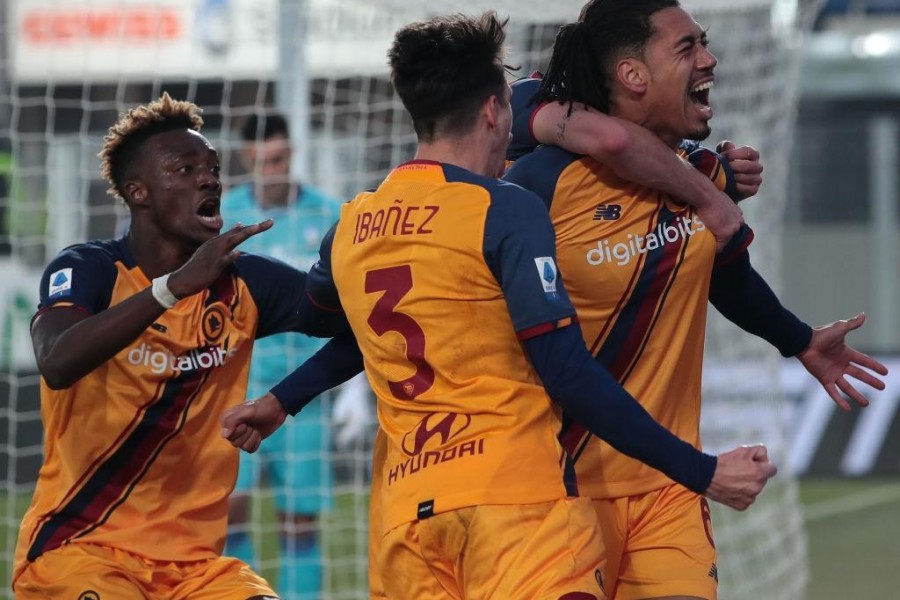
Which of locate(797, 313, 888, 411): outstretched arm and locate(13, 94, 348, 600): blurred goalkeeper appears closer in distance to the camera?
locate(13, 94, 348, 600): blurred goalkeeper

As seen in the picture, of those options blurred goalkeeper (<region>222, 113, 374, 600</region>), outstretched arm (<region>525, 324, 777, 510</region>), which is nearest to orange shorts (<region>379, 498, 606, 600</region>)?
outstretched arm (<region>525, 324, 777, 510</region>)

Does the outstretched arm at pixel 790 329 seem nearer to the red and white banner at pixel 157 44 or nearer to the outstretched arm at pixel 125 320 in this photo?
the outstretched arm at pixel 125 320

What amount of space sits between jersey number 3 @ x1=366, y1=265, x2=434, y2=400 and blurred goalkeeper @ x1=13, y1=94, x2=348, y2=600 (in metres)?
0.51

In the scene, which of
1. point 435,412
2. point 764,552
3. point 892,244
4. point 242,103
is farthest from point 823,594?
point 892,244

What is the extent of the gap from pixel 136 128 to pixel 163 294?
74 centimetres

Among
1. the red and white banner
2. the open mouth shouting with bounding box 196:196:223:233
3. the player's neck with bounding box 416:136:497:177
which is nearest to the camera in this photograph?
the player's neck with bounding box 416:136:497:177

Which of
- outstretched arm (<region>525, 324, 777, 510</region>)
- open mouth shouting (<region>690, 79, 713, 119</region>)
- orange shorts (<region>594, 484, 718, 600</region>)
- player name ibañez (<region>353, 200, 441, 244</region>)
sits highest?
open mouth shouting (<region>690, 79, 713, 119</region>)

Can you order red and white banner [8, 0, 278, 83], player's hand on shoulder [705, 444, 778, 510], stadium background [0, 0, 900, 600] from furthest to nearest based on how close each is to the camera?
red and white banner [8, 0, 278, 83]
stadium background [0, 0, 900, 600]
player's hand on shoulder [705, 444, 778, 510]

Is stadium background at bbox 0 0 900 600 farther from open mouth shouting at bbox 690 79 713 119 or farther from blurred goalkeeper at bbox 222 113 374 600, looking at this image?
open mouth shouting at bbox 690 79 713 119

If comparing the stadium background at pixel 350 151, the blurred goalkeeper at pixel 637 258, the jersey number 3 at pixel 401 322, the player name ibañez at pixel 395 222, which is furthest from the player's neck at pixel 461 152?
the stadium background at pixel 350 151

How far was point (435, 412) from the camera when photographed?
3.30 m

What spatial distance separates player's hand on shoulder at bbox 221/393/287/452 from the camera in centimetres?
381

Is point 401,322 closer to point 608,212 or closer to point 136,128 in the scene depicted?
point 608,212

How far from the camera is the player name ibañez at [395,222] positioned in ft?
10.7
